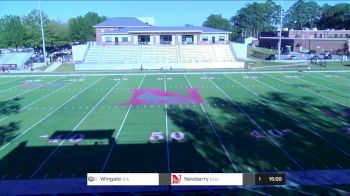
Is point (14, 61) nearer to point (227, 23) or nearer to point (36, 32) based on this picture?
point (36, 32)

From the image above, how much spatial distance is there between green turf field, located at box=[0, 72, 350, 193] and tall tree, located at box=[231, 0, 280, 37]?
10752cm

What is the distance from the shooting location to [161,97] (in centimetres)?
2572

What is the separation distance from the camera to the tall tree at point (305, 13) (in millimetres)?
129875

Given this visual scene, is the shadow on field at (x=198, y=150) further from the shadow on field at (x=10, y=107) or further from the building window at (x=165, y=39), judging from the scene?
the building window at (x=165, y=39)

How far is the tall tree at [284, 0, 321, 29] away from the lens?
12988 cm

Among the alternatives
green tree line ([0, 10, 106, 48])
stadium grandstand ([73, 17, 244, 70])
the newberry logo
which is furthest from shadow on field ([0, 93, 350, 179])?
green tree line ([0, 10, 106, 48])

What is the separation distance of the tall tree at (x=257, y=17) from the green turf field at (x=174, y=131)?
4233 inches

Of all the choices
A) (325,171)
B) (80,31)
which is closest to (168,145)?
(325,171)

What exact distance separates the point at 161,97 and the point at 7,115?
1046 cm

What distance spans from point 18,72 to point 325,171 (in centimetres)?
4060

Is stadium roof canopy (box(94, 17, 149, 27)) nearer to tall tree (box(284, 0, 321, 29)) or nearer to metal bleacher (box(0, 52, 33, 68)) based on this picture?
metal bleacher (box(0, 52, 33, 68))

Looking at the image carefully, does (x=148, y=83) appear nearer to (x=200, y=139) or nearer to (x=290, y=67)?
(x=200, y=139)

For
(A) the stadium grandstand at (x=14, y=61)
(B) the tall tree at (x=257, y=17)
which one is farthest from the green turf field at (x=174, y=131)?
(B) the tall tree at (x=257, y=17)

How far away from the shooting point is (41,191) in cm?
1126
